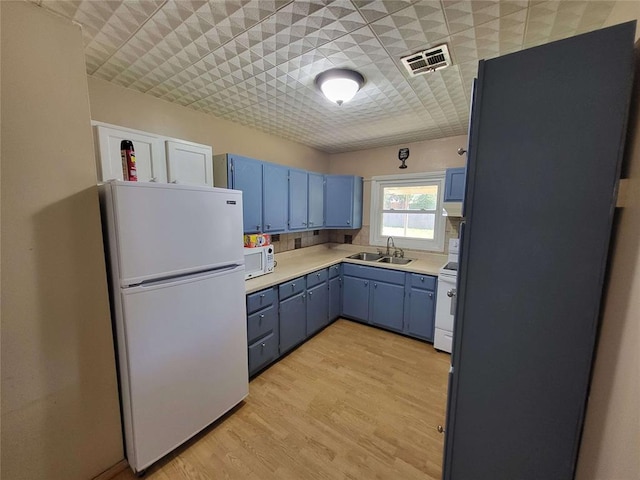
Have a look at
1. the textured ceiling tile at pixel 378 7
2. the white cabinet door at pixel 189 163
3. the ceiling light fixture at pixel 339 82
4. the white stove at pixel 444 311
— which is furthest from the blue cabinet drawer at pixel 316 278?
the textured ceiling tile at pixel 378 7

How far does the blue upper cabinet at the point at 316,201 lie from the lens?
10.9 ft

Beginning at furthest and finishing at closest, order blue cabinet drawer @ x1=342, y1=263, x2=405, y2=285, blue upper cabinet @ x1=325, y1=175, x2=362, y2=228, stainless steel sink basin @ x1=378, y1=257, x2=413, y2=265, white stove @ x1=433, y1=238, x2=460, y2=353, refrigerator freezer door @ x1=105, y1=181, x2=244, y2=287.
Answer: blue upper cabinet @ x1=325, y1=175, x2=362, y2=228, stainless steel sink basin @ x1=378, y1=257, x2=413, y2=265, blue cabinet drawer @ x1=342, y1=263, x2=405, y2=285, white stove @ x1=433, y1=238, x2=460, y2=353, refrigerator freezer door @ x1=105, y1=181, x2=244, y2=287

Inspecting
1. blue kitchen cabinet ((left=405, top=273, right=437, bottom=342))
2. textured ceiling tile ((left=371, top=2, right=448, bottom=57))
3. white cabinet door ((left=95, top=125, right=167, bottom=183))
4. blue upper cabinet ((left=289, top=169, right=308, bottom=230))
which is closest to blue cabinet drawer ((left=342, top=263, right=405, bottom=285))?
blue kitchen cabinet ((left=405, top=273, right=437, bottom=342))

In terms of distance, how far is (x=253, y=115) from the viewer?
253 centimetres

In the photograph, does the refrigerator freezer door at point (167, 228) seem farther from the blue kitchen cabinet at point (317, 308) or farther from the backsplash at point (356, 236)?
the backsplash at point (356, 236)

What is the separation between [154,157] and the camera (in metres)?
1.90

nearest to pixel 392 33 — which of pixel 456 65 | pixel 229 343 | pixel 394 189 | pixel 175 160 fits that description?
pixel 456 65

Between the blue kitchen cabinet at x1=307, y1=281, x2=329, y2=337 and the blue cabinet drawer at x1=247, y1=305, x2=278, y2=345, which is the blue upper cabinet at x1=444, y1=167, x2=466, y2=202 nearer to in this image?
the blue kitchen cabinet at x1=307, y1=281, x2=329, y2=337

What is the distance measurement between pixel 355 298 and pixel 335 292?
28 cm

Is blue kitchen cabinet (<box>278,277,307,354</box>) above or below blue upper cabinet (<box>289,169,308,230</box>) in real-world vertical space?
below

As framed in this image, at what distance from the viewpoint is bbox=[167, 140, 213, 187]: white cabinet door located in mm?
1979

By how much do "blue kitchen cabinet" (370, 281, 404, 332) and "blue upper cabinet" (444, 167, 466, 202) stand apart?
45.7 inches

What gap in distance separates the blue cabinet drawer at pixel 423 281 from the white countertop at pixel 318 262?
0.19ft

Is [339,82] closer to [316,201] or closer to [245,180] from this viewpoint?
[245,180]
